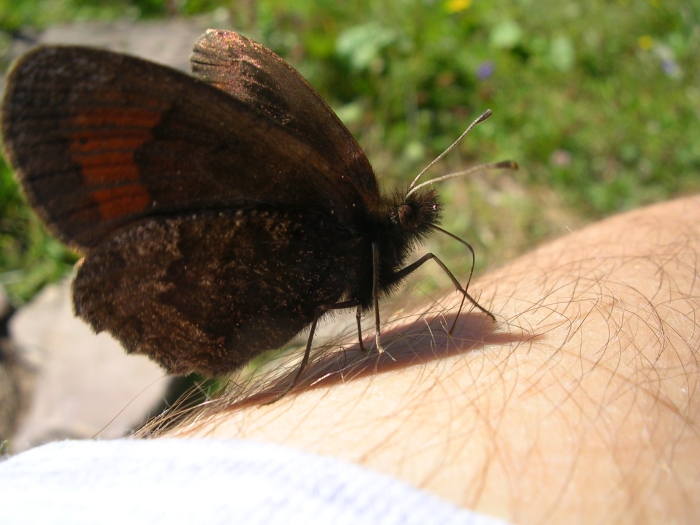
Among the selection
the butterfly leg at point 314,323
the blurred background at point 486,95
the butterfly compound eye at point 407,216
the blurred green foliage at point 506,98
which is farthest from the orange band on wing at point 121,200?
the blurred green foliage at point 506,98

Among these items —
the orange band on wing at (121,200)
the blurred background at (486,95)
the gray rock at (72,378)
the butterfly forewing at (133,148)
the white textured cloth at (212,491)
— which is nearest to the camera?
the white textured cloth at (212,491)

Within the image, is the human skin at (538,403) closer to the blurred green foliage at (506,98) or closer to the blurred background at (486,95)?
the blurred background at (486,95)

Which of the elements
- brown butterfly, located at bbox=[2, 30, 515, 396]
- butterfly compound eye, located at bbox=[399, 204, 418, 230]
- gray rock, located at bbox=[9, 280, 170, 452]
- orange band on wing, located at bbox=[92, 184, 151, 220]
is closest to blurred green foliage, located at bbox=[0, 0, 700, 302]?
gray rock, located at bbox=[9, 280, 170, 452]

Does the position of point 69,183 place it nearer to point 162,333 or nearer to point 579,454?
point 162,333

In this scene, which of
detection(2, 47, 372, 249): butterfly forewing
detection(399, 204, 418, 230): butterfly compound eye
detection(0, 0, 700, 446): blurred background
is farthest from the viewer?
detection(0, 0, 700, 446): blurred background

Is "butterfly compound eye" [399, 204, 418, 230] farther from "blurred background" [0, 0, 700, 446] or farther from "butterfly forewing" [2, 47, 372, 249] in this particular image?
"blurred background" [0, 0, 700, 446]

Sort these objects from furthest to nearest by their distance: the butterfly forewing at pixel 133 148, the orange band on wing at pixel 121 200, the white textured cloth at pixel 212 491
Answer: the orange band on wing at pixel 121 200, the butterfly forewing at pixel 133 148, the white textured cloth at pixel 212 491

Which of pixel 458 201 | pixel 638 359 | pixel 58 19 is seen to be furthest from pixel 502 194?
pixel 58 19
